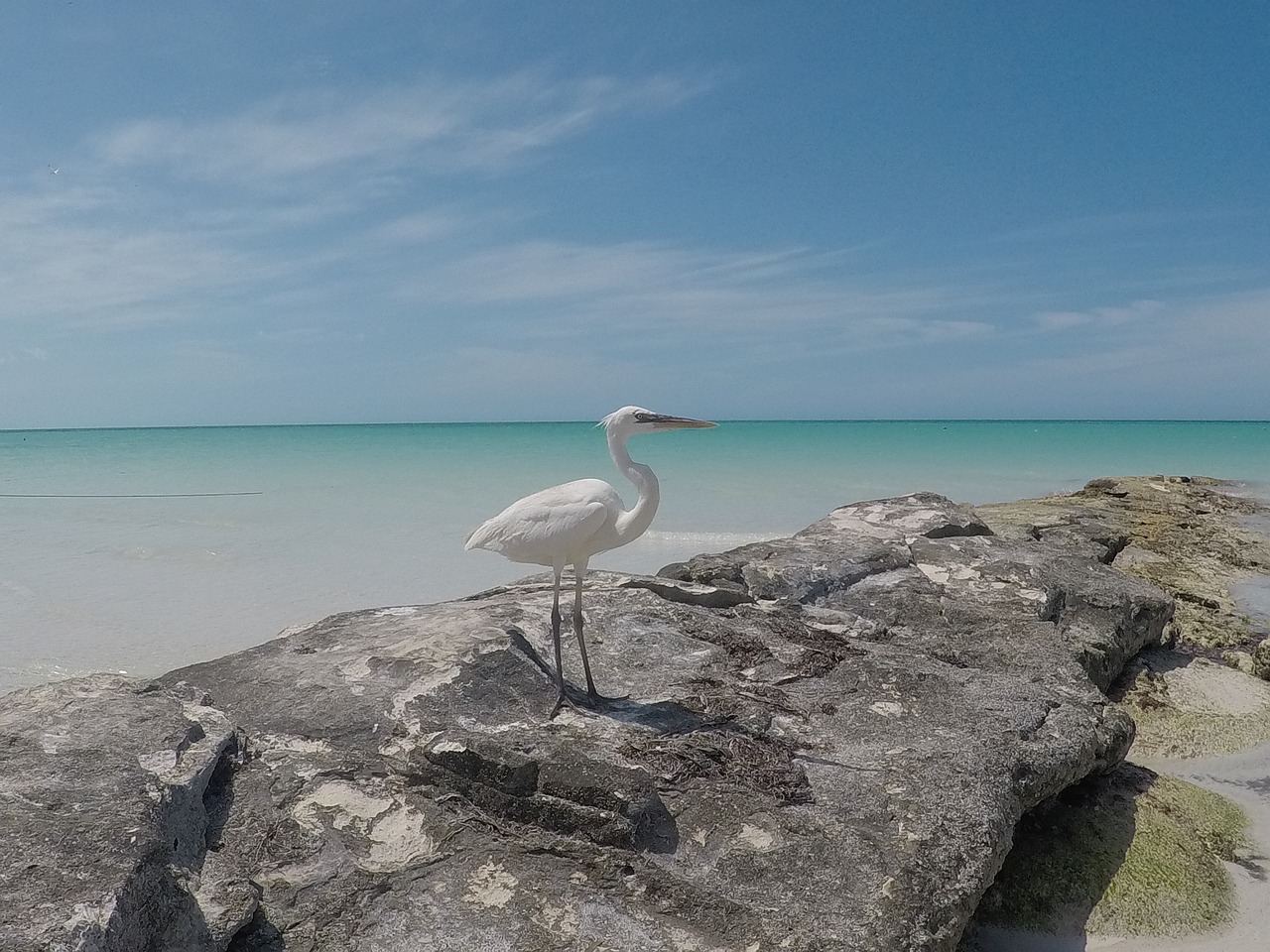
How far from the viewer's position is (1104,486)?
19.4 meters

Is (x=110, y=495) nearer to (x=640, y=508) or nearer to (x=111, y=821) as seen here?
(x=640, y=508)

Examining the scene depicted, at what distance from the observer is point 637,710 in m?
4.32

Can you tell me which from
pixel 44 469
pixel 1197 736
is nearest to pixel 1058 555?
pixel 1197 736

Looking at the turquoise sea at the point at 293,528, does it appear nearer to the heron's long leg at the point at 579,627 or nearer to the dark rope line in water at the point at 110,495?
the dark rope line in water at the point at 110,495

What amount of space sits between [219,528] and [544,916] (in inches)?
631

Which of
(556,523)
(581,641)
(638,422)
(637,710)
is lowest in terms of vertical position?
(637,710)

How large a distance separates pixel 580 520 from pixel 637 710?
1.02 meters

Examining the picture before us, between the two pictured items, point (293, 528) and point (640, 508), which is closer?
point (640, 508)

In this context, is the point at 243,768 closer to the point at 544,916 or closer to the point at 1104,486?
the point at 544,916

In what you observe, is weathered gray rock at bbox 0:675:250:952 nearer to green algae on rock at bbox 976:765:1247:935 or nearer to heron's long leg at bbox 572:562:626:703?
heron's long leg at bbox 572:562:626:703

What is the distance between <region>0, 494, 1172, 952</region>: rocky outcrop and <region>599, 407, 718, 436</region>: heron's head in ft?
4.25

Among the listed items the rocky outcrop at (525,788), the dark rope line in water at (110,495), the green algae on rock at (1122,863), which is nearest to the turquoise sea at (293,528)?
the dark rope line in water at (110,495)

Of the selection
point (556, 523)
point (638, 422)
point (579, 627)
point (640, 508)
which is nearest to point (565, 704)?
point (579, 627)

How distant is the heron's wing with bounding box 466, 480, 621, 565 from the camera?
14.8 ft
